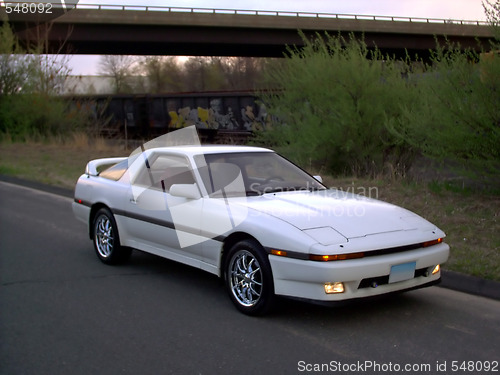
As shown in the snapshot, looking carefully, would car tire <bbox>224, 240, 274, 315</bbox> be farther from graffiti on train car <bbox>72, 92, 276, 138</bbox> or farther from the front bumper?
graffiti on train car <bbox>72, 92, 276, 138</bbox>

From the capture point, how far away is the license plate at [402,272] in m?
4.59

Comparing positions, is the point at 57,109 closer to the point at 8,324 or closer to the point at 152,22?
the point at 152,22

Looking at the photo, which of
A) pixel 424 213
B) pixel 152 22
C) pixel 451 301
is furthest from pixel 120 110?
pixel 451 301

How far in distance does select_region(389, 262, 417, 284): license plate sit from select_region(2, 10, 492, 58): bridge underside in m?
33.3

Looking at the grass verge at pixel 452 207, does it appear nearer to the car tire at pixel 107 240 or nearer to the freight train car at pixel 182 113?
the car tire at pixel 107 240

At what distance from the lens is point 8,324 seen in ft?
15.3

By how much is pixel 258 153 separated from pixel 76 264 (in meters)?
2.49

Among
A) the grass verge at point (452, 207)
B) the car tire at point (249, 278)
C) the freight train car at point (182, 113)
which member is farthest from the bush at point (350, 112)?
the freight train car at point (182, 113)

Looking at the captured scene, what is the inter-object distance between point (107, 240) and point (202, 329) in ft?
8.03

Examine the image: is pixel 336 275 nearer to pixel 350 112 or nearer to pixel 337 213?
pixel 337 213

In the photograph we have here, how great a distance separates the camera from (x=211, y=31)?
40.8 meters

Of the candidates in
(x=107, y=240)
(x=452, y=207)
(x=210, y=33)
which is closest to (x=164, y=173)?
(x=107, y=240)

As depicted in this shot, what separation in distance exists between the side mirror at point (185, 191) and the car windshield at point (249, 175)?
0.13 metres

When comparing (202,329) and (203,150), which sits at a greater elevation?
(203,150)
